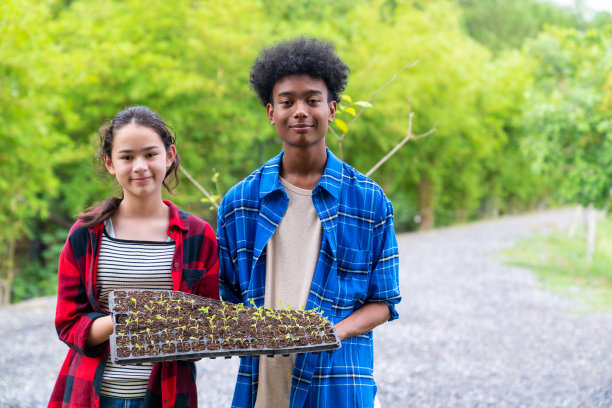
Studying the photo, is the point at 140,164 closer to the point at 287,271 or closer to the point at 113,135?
the point at 113,135

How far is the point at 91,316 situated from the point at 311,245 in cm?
68

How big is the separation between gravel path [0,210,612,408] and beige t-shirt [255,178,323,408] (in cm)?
366

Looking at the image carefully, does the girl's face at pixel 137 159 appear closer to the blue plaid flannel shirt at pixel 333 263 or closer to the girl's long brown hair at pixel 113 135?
the girl's long brown hair at pixel 113 135

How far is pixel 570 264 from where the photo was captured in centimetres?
1299

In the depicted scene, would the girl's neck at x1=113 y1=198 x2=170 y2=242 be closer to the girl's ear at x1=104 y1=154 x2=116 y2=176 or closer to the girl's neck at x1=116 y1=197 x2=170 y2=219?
the girl's neck at x1=116 y1=197 x2=170 y2=219

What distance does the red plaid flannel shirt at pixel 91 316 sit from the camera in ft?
5.80

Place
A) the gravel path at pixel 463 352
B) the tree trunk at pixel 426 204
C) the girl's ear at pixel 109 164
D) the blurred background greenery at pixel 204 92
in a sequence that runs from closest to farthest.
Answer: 1. the girl's ear at pixel 109 164
2. the gravel path at pixel 463 352
3. the blurred background greenery at pixel 204 92
4. the tree trunk at pixel 426 204

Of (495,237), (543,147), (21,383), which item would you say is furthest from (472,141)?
(21,383)

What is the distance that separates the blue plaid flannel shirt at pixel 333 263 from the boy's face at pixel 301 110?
13 centimetres

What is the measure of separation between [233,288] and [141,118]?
618 millimetres

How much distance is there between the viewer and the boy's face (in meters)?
1.80

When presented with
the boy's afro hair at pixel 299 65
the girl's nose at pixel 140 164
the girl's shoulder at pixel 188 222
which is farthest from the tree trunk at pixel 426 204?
the girl's nose at pixel 140 164

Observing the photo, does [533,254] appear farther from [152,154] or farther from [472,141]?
[152,154]

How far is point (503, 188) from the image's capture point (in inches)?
1166
